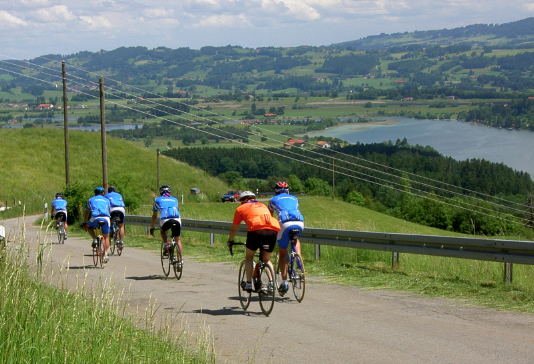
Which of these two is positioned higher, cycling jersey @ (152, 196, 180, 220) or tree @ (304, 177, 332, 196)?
cycling jersey @ (152, 196, 180, 220)

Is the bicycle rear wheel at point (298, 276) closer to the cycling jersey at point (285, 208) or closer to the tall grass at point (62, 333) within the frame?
the cycling jersey at point (285, 208)

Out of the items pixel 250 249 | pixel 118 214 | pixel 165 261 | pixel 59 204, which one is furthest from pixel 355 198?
pixel 250 249

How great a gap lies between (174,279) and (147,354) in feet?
28.9

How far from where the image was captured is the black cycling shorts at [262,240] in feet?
36.1

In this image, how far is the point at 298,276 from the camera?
1181 cm

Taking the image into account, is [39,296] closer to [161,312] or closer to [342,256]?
[161,312]

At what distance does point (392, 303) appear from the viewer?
37.7ft

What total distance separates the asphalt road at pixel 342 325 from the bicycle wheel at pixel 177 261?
3.14ft

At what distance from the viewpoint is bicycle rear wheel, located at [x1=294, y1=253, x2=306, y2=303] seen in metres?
11.8

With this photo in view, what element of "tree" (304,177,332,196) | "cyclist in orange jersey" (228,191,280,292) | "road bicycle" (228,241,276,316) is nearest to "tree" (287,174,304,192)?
"tree" (304,177,332,196)

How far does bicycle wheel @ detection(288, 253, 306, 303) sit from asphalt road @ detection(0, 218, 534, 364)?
0.16 meters

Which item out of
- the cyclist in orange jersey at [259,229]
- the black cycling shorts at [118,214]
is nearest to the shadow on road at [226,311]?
the cyclist in orange jersey at [259,229]

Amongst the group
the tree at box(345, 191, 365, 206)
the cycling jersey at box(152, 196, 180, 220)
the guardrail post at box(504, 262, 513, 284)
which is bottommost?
the tree at box(345, 191, 365, 206)

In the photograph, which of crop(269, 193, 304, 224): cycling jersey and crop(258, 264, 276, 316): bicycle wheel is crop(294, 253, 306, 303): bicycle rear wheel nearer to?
crop(269, 193, 304, 224): cycling jersey
